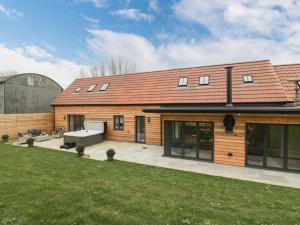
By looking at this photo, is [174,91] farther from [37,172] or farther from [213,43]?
[37,172]

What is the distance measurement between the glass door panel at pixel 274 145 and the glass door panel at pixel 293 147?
0.27m

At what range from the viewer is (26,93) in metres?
20.4

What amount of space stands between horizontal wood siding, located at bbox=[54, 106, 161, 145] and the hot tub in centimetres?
65

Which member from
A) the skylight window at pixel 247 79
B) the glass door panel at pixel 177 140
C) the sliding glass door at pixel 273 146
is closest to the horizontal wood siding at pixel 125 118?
the glass door panel at pixel 177 140

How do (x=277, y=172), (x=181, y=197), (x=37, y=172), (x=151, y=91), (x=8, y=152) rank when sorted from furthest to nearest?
(x=151, y=91) → (x=8, y=152) → (x=277, y=172) → (x=37, y=172) → (x=181, y=197)

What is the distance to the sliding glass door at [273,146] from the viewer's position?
927 cm

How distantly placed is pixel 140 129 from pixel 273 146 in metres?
9.04

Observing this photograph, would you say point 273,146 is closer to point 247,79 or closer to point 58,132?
point 247,79

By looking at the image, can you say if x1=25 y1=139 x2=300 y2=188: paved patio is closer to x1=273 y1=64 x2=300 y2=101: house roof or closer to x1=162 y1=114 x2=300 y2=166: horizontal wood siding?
x1=162 y1=114 x2=300 y2=166: horizontal wood siding

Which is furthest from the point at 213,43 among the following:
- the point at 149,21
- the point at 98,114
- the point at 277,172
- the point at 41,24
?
the point at 41,24

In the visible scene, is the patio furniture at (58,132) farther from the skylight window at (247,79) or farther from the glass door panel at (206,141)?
the skylight window at (247,79)

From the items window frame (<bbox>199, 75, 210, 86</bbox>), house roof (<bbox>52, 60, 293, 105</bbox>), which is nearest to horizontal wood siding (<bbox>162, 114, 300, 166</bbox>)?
house roof (<bbox>52, 60, 293, 105</bbox>)

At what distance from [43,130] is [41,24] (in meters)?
9.32

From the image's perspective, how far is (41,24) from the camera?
52.6 feet
